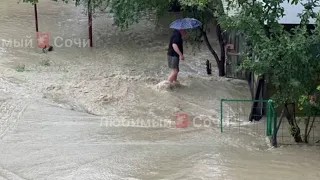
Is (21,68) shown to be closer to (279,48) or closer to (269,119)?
(269,119)

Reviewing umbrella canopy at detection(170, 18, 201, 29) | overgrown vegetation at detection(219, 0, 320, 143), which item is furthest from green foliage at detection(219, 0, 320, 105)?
umbrella canopy at detection(170, 18, 201, 29)

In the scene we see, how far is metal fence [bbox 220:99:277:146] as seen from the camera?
862 centimetres

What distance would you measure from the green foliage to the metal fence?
3.39ft

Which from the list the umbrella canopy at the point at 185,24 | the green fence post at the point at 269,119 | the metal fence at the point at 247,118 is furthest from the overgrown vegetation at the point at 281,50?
the umbrella canopy at the point at 185,24

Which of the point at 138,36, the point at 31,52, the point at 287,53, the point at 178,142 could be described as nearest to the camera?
the point at 287,53

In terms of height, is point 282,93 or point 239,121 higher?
point 282,93

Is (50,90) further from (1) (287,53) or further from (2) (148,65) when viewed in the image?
(1) (287,53)

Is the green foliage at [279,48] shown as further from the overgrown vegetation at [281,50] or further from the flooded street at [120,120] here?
the flooded street at [120,120]

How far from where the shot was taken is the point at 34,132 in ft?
27.9

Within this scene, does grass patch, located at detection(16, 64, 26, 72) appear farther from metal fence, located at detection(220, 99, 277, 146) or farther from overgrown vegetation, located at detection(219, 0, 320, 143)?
overgrown vegetation, located at detection(219, 0, 320, 143)

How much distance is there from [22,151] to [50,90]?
3.03m

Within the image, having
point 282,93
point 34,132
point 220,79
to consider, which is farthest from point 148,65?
point 282,93

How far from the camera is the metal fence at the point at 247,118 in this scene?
8.62 metres

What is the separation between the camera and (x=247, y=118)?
9.44m
